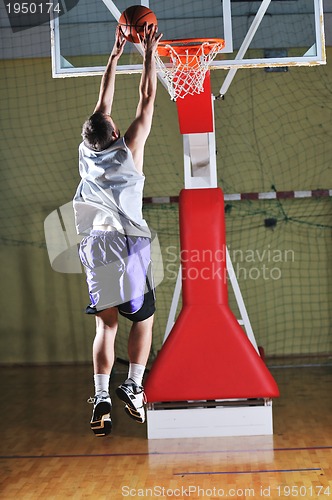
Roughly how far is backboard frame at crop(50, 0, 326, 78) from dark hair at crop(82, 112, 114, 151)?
1199 millimetres

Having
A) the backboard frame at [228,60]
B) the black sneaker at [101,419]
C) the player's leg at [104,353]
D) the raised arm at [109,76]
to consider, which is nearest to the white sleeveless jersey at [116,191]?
the raised arm at [109,76]

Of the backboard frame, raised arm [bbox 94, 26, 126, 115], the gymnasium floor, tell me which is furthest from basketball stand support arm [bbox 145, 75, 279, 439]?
raised arm [bbox 94, 26, 126, 115]

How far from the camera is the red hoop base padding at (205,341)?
7.18 meters

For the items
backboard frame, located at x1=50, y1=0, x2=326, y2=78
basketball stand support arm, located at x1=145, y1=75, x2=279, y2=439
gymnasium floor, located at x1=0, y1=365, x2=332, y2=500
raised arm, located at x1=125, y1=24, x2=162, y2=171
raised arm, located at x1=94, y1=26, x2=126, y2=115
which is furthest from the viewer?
basketball stand support arm, located at x1=145, y1=75, x2=279, y2=439

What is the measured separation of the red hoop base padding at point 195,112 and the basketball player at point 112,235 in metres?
2.03

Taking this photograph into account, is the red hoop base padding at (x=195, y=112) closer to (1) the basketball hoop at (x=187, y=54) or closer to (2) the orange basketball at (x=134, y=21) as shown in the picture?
(1) the basketball hoop at (x=187, y=54)

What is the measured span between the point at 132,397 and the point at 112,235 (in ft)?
2.62

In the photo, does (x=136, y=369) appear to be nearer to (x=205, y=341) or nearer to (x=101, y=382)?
(x=101, y=382)

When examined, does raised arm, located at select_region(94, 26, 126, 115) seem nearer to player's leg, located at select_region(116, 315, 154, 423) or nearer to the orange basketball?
the orange basketball

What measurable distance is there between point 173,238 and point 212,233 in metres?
3.84

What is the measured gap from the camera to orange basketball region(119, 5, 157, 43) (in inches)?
166

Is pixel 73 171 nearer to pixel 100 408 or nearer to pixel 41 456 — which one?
pixel 41 456

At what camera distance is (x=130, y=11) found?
4.24m

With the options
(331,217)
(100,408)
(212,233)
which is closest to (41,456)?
(212,233)
